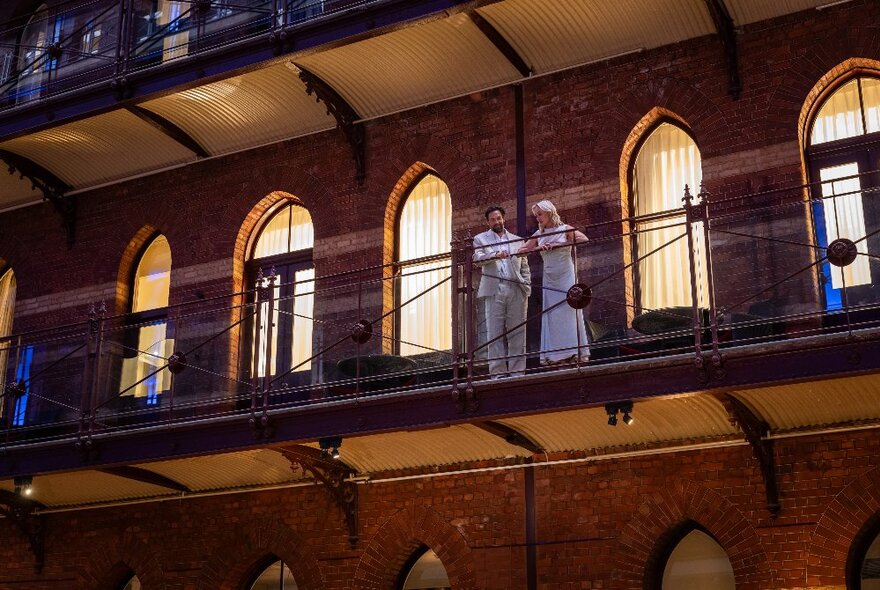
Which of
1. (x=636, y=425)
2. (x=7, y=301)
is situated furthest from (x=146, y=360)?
(x=636, y=425)

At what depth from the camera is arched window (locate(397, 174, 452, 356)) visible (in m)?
12.9

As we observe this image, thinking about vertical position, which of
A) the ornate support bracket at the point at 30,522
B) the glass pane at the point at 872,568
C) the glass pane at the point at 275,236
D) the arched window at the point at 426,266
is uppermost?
the glass pane at the point at 275,236

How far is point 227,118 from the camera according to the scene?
48.6ft

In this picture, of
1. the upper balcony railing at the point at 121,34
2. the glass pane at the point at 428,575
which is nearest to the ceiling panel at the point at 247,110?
the upper balcony railing at the point at 121,34

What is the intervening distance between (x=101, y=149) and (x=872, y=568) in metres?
10.3

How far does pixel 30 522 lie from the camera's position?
14.9 metres

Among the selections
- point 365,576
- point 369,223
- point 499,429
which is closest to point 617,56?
point 369,223

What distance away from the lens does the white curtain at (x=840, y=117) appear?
11.9 m

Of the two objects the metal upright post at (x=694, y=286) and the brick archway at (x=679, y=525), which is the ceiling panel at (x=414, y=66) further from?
the brick archway at (x=679, y=525)

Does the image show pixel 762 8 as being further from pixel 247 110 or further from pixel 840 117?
pixel 247 110

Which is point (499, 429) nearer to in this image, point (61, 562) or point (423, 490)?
point (423, 490)

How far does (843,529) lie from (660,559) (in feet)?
5.79

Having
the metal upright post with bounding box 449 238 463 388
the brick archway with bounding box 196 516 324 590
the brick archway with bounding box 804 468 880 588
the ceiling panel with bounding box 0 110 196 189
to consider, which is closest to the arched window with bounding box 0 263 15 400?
the ceiling panel with bounding box 0 110 196 189

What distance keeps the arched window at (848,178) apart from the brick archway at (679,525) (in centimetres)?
235
